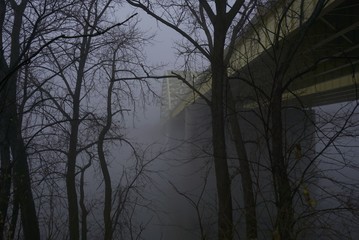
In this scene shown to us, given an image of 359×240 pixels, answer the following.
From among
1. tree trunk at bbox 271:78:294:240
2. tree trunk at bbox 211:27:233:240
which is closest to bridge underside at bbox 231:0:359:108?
tree trunk at bbox 211:27:233:240

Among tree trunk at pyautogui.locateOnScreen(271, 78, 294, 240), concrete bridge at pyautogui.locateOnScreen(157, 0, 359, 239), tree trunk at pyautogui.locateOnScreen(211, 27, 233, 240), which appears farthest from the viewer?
tree trunk at pyautogui.locateOnScreen(211, 27, 233, 240)

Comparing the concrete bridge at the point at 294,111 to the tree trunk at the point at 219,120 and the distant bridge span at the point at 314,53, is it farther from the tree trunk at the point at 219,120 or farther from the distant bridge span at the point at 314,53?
the tree trunk at the point at 219,120

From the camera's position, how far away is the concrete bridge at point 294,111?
5281mm

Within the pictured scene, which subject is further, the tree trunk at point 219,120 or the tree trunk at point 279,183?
the tree trunk at point 219,120

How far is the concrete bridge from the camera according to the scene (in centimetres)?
528

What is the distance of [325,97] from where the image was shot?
20.8m

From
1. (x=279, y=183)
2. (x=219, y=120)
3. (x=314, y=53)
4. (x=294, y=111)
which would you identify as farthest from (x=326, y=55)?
(x=279, y=183)

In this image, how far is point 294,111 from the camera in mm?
17047

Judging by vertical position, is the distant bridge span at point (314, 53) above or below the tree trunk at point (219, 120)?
above

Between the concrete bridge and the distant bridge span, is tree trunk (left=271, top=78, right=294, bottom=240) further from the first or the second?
the distant bridge span

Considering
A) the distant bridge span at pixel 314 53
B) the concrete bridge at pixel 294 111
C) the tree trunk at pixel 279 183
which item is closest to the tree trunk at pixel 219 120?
the concrete bridge at pixel 294 111

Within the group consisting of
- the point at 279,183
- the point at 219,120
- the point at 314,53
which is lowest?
the point at 279,183

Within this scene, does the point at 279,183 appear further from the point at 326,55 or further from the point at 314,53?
the point at 326,55

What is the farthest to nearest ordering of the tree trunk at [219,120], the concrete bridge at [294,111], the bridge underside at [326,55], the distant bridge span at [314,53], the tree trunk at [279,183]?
the bridge underside at [326,55]
the distant bridge span at [314,53]
the tree trunk at [219,120]
the concrete bridge at [294,111]
the tree trunk at [279,183]
